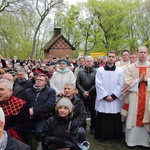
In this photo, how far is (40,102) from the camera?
4.70 meters

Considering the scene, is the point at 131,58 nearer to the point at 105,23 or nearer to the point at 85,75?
the point at 85,75

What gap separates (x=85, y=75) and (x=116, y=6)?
30618 millimetres

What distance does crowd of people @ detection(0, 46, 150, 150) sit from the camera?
365 centimetres

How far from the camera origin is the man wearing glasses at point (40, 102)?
4.55m

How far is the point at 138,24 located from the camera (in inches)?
1419

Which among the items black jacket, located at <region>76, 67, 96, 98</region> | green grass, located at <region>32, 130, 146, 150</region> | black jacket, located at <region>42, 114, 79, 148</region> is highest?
black jacket, located at <region>76, 67, 96, 98</region>

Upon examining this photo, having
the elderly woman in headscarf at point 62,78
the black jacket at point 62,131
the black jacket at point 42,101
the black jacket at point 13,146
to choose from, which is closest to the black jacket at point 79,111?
the black jacket at point 42,101

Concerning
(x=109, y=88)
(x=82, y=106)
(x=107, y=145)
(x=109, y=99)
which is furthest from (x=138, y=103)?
(x=82, y=106)

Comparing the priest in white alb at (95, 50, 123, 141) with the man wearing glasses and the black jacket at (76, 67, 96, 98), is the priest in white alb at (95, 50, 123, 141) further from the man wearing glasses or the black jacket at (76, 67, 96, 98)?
the man wearing glasses

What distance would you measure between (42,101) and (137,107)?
1.97 metres

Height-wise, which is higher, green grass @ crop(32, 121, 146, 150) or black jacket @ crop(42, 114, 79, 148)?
black jacket @ crop(42, 114, 79, 148)

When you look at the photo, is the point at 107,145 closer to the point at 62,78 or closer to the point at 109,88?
the point at 109,88

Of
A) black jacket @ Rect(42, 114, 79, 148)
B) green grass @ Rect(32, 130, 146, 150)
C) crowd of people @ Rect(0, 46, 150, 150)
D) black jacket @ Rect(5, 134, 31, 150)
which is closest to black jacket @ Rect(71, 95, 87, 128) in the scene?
crowd of people @ Rect(0, 46, 150, 150)

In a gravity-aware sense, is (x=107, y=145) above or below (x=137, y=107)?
below
